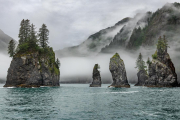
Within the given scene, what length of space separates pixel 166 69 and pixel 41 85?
87.4 m

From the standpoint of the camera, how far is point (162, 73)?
131 m

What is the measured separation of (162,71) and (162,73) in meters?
1.50

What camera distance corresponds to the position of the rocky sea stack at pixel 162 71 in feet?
428

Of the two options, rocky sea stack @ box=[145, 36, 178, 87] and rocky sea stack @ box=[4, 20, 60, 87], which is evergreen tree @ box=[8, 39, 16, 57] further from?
rocky sea stack @ box=[145, 36, 178, 87]

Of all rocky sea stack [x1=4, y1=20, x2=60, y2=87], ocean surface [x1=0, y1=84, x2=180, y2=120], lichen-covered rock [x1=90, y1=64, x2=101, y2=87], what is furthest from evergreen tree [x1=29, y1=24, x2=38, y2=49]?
ocean surface [x1=0, y1=84, x2=180, y2=120]

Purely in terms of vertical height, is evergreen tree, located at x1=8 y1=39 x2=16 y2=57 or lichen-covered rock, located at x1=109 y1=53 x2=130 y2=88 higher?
evergreen tree, located at x1=8 y1=39 x2=16 y2=57

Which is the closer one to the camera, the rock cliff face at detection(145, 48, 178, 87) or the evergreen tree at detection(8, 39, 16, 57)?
the rock cliff face at detection(145, 48, 178, 87)

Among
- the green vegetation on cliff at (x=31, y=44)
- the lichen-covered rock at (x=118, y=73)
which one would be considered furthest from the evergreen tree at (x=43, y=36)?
the lichen-covered rock at (x=118, y=73)

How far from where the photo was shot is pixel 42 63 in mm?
133875

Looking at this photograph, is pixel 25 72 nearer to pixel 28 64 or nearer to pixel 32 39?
pixel 28 64

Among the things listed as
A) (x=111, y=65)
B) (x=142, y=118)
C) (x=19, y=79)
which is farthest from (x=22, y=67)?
(x=142, y=118)

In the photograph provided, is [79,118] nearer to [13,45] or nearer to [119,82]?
[119,82]

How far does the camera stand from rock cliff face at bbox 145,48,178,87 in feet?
428

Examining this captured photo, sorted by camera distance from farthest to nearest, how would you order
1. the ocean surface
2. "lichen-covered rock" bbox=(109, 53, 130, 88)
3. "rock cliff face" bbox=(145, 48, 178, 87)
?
1. "lichen-covered rock" bbox=(109, 53, 130, 88)
2. "rock cliff face" bbox=(145, 48, 178, 87)
3. the ocean surface
